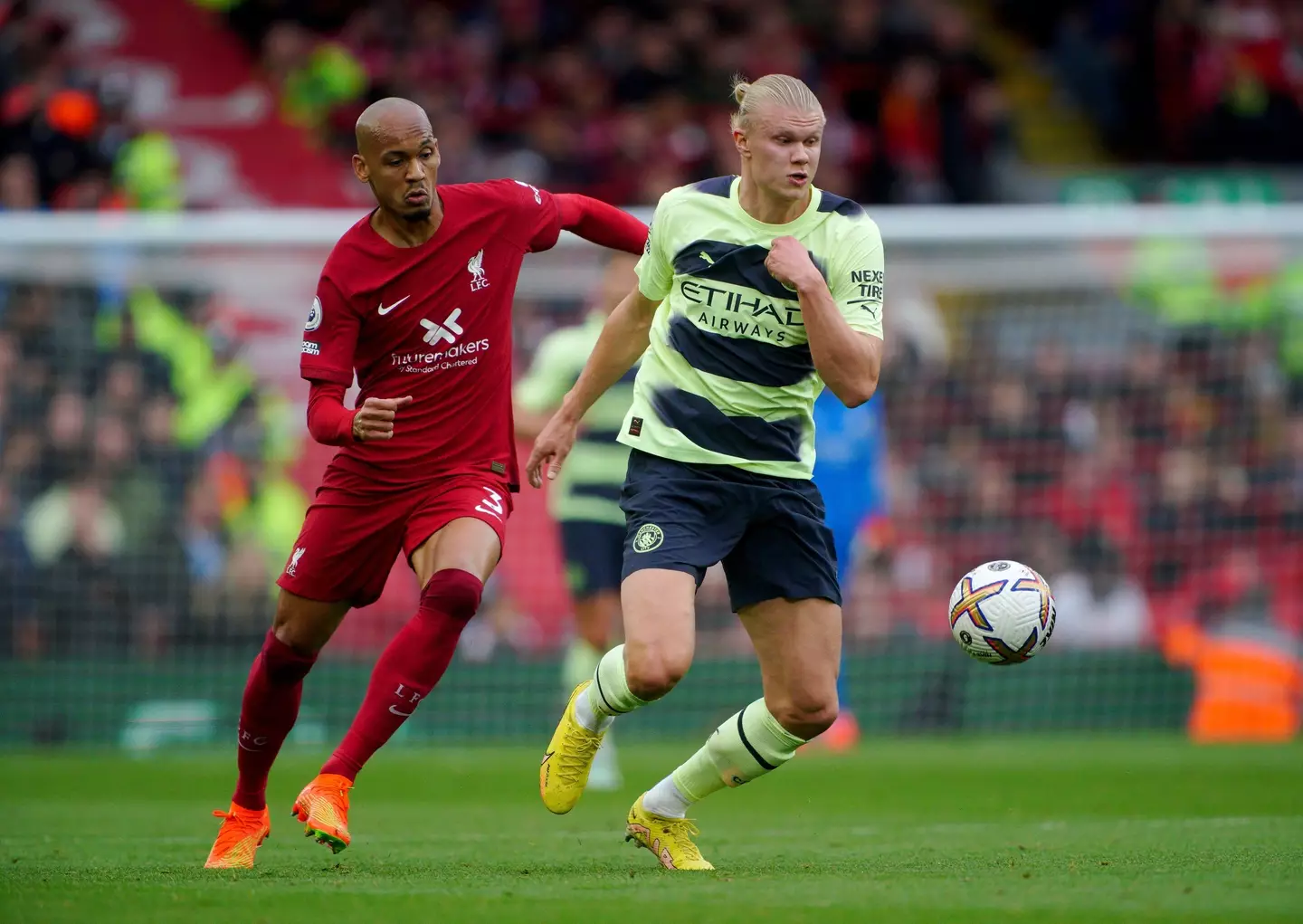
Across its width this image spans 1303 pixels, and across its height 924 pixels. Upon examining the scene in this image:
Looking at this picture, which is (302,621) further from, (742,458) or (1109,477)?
(1109,477)

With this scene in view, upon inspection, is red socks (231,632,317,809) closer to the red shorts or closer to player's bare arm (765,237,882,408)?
the red shorts

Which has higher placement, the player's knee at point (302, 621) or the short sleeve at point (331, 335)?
the short sleeve at point (331, 335)

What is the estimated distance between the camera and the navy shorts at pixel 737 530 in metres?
6.00

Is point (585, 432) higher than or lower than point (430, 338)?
lower

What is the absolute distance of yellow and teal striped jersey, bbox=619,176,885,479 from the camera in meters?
6.03

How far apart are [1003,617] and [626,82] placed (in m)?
12.1

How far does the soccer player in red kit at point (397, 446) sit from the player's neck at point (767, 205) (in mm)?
1024

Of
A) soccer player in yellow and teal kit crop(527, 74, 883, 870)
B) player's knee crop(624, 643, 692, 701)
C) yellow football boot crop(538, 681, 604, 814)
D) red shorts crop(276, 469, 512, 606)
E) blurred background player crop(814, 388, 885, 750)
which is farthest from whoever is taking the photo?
blurred background player crop(814, 388, 885, 750)

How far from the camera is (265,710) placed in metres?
6.41

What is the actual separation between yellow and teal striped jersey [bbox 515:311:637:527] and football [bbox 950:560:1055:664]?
3609 mm

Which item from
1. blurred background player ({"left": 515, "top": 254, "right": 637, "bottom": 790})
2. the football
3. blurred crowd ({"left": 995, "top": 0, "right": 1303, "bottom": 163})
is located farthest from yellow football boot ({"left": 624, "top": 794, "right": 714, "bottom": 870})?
blurred crowd ({"left": 995, "top": 0, "right": 1303, "bottom": 163})

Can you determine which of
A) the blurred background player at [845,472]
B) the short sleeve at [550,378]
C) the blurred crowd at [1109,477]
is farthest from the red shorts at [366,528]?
the blurred crowd at [1109,477]

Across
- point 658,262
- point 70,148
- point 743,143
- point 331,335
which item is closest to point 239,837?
point 331,335

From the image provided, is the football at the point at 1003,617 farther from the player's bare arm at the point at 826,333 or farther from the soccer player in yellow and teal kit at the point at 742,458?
the player's bare arm at the point at 826,333
